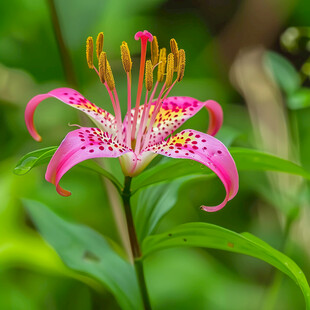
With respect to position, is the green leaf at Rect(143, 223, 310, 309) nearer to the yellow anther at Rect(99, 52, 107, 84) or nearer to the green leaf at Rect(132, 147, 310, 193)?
the green leaf at Rect(132, 147, 310, 193)

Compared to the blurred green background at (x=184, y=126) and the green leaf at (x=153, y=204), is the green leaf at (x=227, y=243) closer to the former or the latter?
Answer: the green leaf at (x=153, y=204)

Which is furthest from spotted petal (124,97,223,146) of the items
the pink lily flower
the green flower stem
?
the green flower stem

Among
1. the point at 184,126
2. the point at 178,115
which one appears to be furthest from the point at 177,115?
the point at 184,126

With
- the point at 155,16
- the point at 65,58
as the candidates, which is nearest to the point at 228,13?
the point at 155,16

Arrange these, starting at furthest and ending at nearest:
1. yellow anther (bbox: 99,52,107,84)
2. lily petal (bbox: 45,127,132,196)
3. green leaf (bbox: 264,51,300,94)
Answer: green leaf (bbox: 264,51,300,94) < yellow anther (bbox: 99,52,107,84) < lily petal (bbox: 45,127,132,196)

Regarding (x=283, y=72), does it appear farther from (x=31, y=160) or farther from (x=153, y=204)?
(x=31, y=160)
